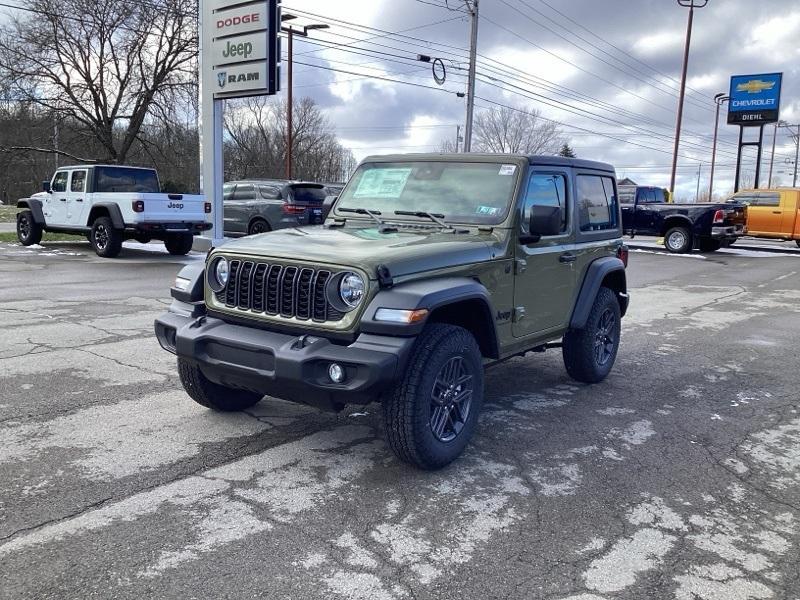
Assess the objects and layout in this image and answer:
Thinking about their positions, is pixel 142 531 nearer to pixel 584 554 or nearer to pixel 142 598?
pixel 142 598

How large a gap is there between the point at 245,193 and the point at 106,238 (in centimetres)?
389

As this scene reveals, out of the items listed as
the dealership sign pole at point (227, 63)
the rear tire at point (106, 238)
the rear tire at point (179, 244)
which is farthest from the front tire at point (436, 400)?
the rear tire at point (179, 244)

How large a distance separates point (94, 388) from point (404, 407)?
295 centimetres

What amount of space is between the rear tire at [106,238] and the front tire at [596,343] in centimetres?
1203

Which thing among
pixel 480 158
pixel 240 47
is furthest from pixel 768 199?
pixel 480 158

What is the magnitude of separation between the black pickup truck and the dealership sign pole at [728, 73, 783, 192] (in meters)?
18.5

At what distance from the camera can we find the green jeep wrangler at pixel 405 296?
3.62 metres

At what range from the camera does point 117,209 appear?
48.9ft

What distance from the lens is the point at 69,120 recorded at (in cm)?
3098

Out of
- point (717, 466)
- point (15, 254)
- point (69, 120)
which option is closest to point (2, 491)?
point (717, 466)

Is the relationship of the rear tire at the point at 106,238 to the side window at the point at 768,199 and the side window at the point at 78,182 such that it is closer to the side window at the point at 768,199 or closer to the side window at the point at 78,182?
the side window at the point at 78,182

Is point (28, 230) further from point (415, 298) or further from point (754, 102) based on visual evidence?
point (754, 102)

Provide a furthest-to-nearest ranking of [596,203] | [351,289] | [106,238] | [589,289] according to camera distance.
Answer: [106,238]
[596,203]
[589,289]
[351,289]

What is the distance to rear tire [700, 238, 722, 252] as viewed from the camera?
843 inches
